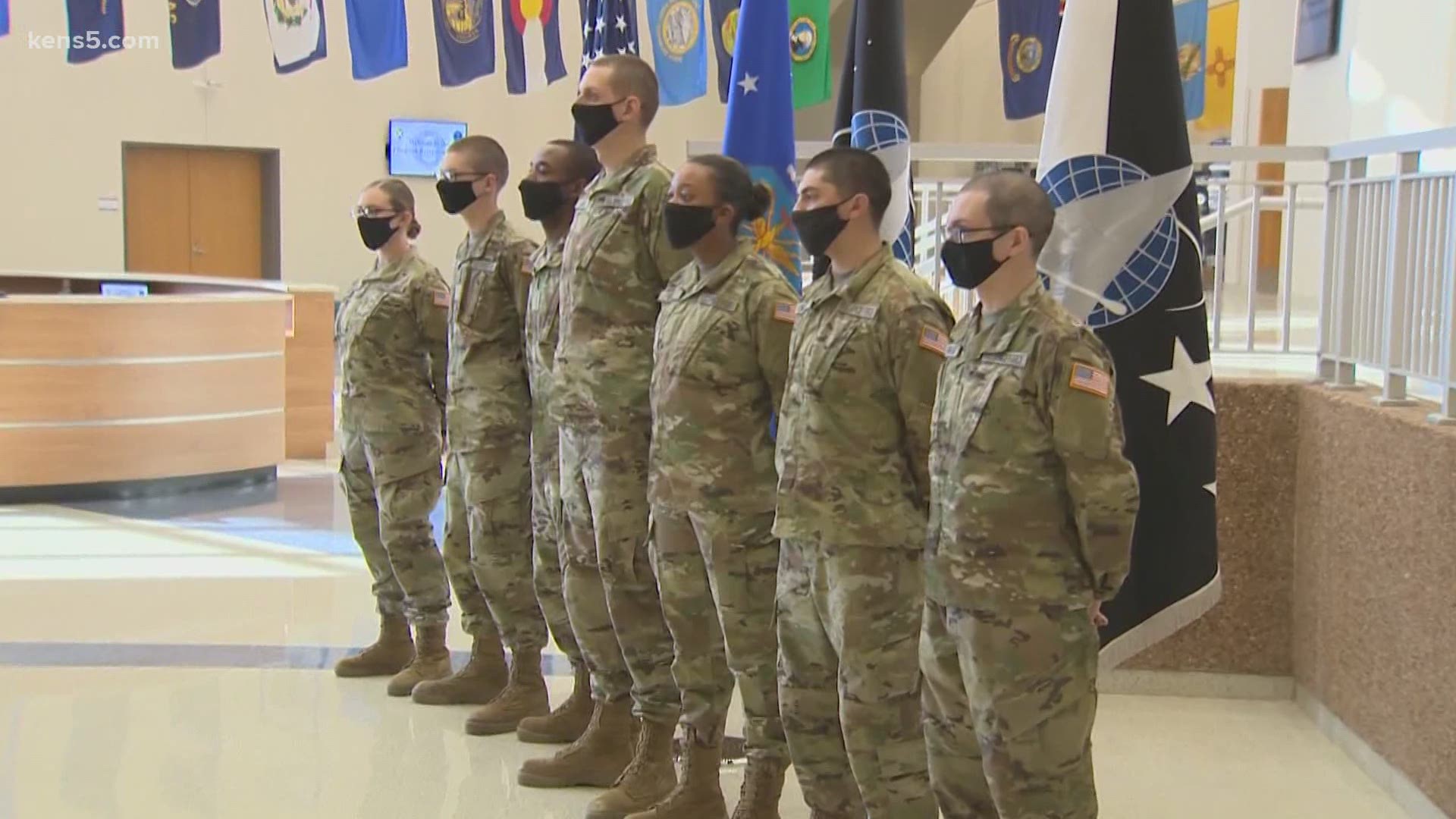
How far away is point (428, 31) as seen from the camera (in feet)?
50.1

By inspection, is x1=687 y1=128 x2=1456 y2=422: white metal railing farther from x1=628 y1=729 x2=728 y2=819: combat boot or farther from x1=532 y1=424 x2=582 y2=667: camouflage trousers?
x1=628 y1=729 x2=728 y2=819: combat boot

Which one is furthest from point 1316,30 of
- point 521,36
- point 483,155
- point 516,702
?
point 516,702

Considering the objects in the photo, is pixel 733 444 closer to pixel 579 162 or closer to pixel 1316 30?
pixel 579 162

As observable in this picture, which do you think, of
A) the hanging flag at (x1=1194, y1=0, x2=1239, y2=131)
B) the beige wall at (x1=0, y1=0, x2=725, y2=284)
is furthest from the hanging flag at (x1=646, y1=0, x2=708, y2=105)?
the hanging flag at (x1=1194, y1=0, x2=1239, y2=131)

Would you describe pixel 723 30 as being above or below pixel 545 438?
above

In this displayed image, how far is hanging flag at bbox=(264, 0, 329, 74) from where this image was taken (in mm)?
11039

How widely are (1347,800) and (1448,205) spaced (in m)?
1.46

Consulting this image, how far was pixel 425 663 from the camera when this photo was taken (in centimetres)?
430

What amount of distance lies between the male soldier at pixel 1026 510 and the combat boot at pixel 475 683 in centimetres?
212

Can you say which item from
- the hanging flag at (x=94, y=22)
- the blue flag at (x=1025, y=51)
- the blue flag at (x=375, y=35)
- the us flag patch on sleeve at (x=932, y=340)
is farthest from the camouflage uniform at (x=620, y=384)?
the hanging flag at (x=94, y=22)

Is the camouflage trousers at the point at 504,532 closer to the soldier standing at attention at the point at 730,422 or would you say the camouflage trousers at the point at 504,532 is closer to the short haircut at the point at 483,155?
the short haircut at the point at 483,155

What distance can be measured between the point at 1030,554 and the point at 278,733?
8.02 ft

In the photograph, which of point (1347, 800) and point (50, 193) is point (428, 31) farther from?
point (1347, 800)

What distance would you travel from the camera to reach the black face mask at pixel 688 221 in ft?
9.52
